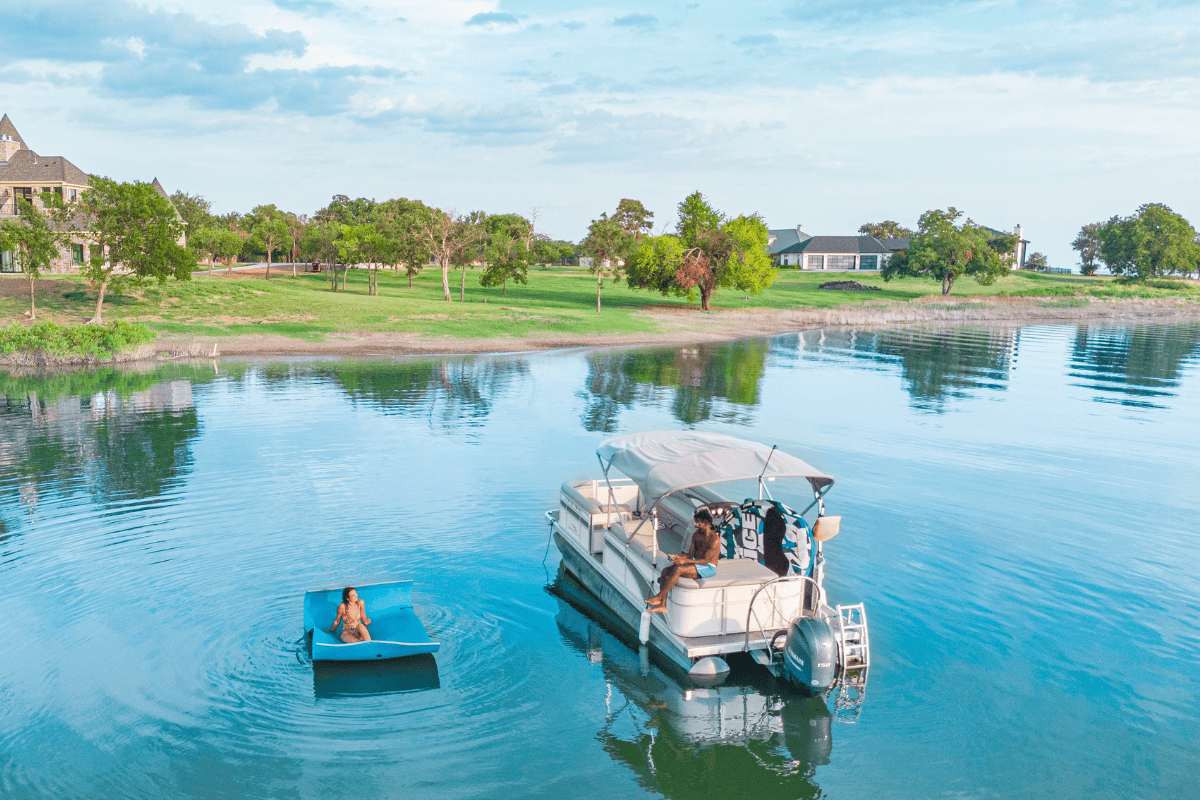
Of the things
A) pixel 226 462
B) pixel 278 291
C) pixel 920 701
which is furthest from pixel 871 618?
pixel 278 291

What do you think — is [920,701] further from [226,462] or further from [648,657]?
[226,462]

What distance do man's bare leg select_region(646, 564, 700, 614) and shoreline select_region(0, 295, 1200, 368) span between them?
158 feet

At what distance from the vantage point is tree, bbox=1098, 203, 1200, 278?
490 feet

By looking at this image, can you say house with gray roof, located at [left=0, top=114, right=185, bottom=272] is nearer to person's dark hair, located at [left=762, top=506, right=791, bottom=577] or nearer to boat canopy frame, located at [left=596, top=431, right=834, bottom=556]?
boat canopy frame, located at [left=596, top=431, right=834, bottom=556]

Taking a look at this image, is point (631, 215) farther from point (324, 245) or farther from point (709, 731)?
point (709, 731)

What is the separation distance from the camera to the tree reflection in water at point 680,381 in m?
39.6

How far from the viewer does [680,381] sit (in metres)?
50.2

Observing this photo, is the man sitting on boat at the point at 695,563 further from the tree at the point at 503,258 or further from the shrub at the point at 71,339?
the tree at the point at 503,258

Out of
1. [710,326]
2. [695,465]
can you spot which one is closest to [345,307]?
[710,326]

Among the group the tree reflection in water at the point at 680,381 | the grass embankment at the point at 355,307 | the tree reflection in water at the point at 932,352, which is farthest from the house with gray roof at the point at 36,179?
the tree reflection in water at the point at 932,352

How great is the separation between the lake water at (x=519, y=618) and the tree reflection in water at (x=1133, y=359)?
13.7 meters

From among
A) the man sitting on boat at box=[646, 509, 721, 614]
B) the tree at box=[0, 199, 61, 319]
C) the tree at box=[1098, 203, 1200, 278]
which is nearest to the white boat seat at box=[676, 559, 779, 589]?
the man sitting on boat at box=[646, 509, 721, 614]

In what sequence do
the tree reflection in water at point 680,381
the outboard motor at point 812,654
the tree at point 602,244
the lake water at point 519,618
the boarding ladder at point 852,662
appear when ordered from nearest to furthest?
the lake water at point 519,618
the outboard motor at point 812,654
the boarding ladder at point 852,662
the tree reflection in water at point 680,381
the tree at point 602,244

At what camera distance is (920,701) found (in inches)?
569
